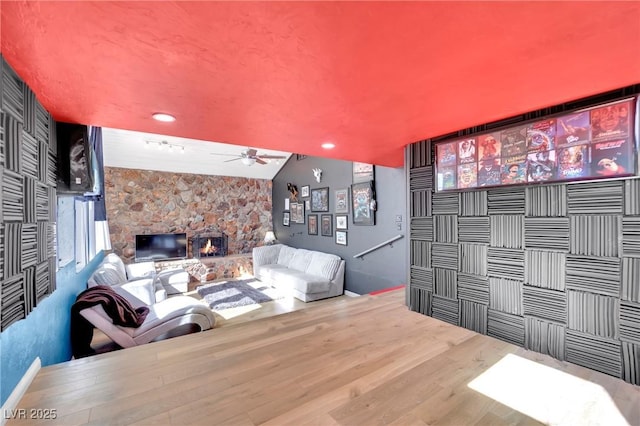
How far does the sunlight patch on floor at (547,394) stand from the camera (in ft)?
3.82

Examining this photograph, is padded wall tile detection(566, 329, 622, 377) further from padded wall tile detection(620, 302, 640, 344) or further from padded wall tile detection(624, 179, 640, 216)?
padded wall tile detection(624, 179, 640, 216)

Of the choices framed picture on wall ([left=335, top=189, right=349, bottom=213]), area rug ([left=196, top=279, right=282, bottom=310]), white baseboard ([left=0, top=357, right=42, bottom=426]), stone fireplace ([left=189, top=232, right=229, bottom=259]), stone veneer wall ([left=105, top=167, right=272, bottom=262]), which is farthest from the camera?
stone fireplace ([left=189, top=232, right=229, bottom=259])

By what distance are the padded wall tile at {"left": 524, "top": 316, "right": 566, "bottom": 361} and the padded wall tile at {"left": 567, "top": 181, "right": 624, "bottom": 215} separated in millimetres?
712

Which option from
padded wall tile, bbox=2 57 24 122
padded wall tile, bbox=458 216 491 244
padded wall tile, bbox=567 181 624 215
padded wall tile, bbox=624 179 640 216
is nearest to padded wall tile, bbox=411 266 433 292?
padded wall tile, bbox=458 216 491 244

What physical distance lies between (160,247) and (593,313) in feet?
23.2

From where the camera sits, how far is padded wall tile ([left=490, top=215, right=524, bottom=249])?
174 centimetres

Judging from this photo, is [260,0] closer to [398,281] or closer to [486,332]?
[486,332]

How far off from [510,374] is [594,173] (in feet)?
3.90

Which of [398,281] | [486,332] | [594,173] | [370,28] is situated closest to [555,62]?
[594,173]

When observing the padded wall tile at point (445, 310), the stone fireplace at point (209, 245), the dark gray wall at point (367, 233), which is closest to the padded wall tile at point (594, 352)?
the padded wall tile at point (445, 310)

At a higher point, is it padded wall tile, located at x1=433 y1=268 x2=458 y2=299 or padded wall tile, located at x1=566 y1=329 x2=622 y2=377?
padded wall tile, located at x1=433 y1=268 x2=458 y2=299

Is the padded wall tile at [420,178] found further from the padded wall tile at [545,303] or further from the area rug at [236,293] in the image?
the area rug at [236,293]

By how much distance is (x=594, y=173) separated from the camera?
1397mm

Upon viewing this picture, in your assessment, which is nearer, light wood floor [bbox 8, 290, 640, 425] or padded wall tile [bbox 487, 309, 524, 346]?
light wood floor [bbox 8, 290, 640, 425]
